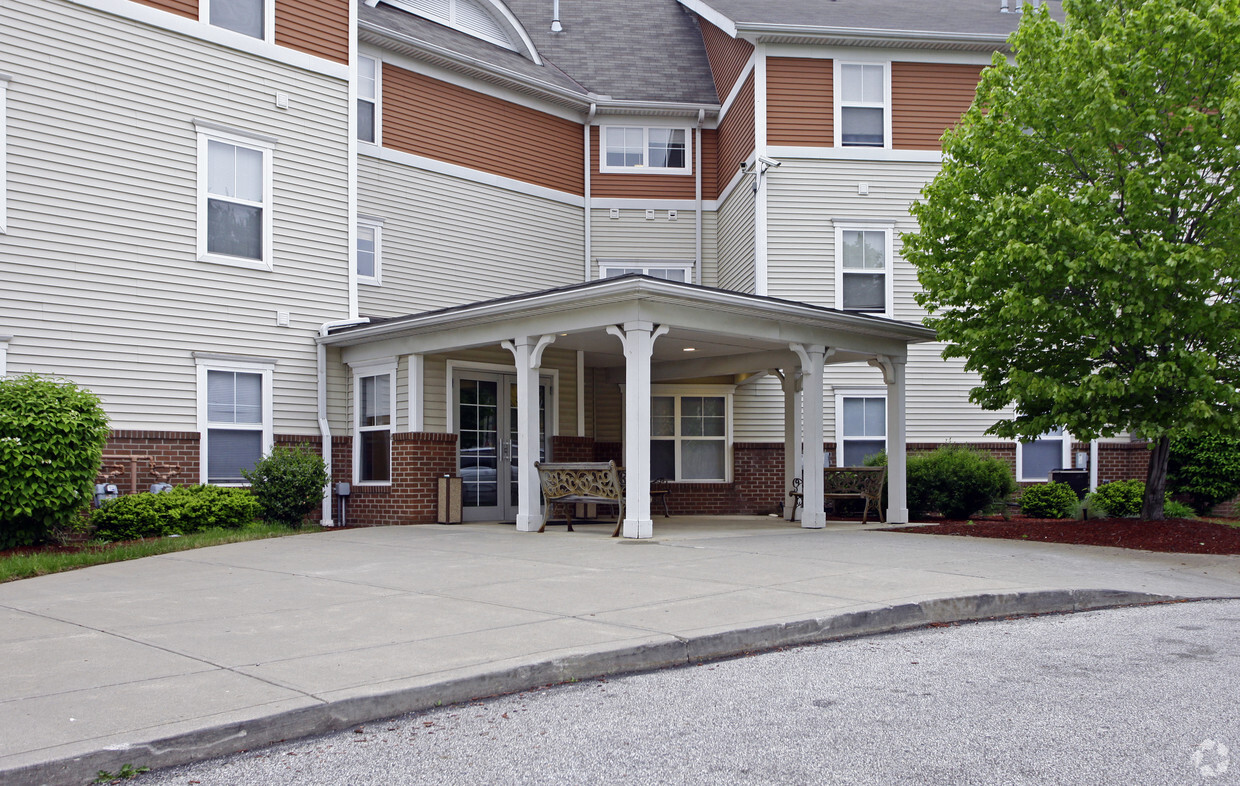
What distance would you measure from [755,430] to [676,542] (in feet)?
24.9

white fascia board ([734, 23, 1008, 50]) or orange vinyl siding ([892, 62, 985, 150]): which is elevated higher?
white fascia board ([734, 23, 1008, 50])

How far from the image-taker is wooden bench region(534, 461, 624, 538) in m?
12.9

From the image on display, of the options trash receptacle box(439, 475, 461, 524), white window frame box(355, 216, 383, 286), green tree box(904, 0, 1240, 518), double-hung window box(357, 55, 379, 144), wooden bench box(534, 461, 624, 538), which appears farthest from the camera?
white window frame box(355, 216, 383, 286)

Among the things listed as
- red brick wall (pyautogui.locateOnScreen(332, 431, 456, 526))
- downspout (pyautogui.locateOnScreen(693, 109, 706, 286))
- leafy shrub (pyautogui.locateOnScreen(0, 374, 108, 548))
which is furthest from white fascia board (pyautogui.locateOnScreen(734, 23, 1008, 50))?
leafy shrub (pyautogui.locateOnScreen(0, 374, 108, 548))

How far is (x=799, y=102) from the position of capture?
61.7 feet

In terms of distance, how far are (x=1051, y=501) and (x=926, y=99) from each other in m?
7.34

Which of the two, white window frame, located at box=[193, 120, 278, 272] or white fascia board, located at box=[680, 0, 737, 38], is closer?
white window frame, located at box=[193, 120, 278, 272]

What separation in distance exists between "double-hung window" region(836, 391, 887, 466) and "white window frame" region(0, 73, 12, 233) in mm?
13172

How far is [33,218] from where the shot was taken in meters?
13.1

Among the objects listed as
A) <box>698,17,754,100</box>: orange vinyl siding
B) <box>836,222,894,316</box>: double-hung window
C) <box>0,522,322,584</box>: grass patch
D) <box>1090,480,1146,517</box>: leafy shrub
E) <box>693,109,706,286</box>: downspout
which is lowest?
<box>0,522,322,584</box>: grass patch

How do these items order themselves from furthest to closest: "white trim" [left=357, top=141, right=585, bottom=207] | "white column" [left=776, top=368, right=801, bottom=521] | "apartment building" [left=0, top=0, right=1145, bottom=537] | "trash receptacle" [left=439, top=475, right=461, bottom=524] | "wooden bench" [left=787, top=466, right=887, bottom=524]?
"white trim" [left=357, top=141, right=585, bottom=207], "white column" [left=776, top=368, right=801, bottom=521], "wooden bench" [left=787, top=466, right=887, bottom=524], "trash receptacle" [left=439, top=475, right=461, bottom=524], "apartment building" [left=0, top=0, right=1145, bottom=537]

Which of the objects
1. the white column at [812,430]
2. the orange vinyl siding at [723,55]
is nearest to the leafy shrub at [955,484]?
the white column at [812,430]

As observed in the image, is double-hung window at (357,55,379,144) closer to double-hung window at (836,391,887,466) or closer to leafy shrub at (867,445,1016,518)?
double-hung window at (836,391,887,466)

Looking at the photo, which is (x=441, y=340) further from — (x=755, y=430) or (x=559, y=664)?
(x=559, y=664)
